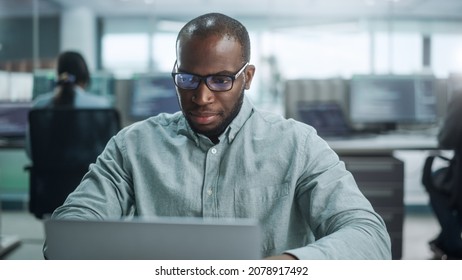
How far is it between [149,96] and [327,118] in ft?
3.01

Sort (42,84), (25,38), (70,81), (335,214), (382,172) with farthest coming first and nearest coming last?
(25,38) < (42,84) < (70,81) < (382,172) < (335,214)

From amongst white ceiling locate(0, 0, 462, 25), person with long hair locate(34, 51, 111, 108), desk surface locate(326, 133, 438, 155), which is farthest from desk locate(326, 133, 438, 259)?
white ceiling locate(0, 0, 462, 25)

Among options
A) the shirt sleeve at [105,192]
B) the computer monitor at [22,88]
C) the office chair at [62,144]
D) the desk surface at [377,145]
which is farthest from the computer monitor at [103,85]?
the shirt sleeve at [105,192]

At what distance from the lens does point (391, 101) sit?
2.72m

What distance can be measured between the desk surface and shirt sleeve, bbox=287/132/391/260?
4.36ft

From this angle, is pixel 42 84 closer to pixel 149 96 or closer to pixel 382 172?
pixel 149 96

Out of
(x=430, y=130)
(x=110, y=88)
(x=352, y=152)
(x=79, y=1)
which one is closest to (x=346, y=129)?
(x=352, y=152)

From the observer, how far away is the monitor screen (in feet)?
8.68

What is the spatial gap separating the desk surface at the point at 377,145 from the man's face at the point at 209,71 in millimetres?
1377

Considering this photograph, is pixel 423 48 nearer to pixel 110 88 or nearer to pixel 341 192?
pixel 110 88

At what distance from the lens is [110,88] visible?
286cm

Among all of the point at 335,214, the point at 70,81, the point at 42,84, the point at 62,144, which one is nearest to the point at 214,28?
the point at 335,214

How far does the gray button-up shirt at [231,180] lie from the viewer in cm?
83

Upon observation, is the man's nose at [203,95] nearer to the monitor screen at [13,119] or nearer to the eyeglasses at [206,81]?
the eyeglasses at [206,81]
